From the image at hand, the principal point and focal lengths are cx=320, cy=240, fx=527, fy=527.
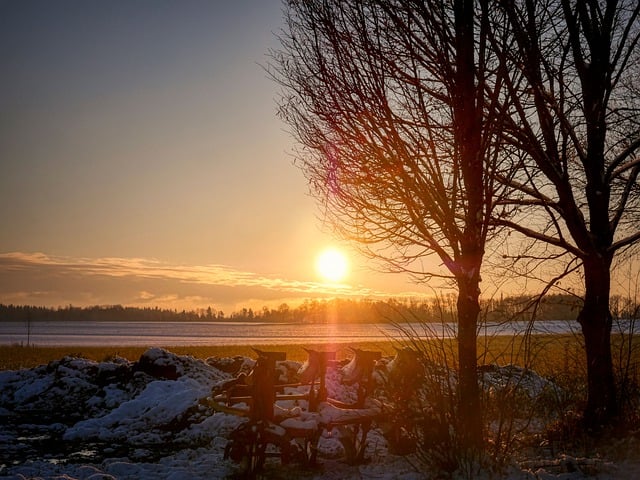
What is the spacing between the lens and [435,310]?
24.5 ft

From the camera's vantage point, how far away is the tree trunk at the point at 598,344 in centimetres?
868

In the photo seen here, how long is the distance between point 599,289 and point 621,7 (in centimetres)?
504

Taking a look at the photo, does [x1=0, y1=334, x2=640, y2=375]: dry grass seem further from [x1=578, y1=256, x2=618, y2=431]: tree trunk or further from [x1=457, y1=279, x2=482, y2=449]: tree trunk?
[x1=578, y1=256, x2=618, y2=431]: tree trunk

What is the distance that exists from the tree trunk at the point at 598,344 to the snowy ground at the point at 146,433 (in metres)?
0.88

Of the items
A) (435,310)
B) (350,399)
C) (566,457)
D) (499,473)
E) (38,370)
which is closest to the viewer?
(499,473)

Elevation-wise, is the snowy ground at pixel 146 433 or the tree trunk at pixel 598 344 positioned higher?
the tree trunk at pixel 598 344

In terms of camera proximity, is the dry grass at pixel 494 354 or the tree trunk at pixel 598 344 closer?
the dry grass at pixel 494 354

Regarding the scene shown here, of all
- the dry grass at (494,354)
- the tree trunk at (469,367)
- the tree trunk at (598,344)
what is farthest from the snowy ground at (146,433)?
the dry grass at (494,354)

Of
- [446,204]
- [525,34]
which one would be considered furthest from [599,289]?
[525,34]

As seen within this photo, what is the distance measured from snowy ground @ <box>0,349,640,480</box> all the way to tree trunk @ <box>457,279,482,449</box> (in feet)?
2.17

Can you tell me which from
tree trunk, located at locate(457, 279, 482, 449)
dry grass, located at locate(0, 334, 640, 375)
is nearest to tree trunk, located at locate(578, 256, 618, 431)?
dry grass, located at locate(0, 334, 640, 375)

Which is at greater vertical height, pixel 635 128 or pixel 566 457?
pixel 635 128

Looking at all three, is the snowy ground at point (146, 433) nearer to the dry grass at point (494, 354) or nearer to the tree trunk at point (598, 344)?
the tree trunk at point (598, 344)

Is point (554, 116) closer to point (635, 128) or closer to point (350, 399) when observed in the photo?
point (635, 128)
